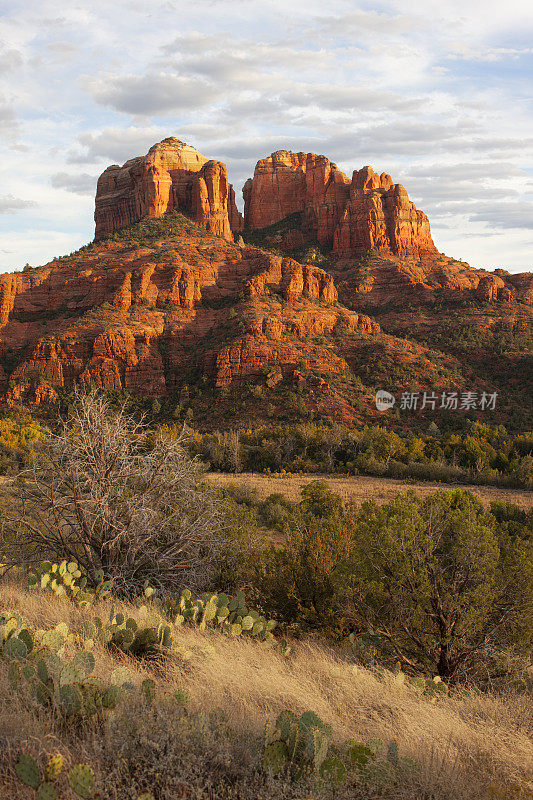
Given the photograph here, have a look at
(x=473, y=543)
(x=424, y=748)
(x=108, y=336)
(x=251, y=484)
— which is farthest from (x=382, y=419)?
(x=424, y=748)

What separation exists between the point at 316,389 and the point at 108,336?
2342cm

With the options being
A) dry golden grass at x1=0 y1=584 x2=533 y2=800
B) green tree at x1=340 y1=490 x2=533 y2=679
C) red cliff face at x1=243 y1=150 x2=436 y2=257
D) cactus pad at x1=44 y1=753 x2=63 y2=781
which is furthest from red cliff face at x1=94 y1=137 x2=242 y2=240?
cactus pad at x1=44 y1=753 x2=63 y2=781

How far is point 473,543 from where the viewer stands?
8.13 metres

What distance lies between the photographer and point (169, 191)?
8281 cm

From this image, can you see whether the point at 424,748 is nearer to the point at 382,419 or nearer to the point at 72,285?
the point at 382,419

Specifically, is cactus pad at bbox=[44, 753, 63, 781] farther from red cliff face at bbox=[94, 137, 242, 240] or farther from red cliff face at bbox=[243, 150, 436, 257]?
red cliff face at bbox=[243, 150, 436, 257]

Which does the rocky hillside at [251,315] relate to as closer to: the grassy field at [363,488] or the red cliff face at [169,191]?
the red cliff face at [169,191]

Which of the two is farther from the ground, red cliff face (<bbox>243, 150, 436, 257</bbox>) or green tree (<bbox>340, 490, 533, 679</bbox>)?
red cliff face (<bbox>243, 150, 436, 257</bbox>)

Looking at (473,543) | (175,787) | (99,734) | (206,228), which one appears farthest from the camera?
(206,228)

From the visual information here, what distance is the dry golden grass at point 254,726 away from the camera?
3545 mm

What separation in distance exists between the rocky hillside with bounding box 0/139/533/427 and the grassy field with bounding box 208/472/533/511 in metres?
12.9

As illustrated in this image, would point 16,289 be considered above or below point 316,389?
above

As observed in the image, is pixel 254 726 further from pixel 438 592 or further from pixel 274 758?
pixel 438 592

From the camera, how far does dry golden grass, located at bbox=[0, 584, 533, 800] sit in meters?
3.54
